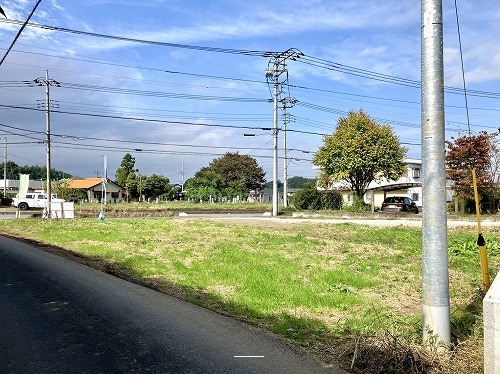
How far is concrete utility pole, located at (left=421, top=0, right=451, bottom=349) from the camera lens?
443 cm

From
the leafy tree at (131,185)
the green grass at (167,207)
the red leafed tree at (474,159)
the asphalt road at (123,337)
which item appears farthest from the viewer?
the leafy tree at (131,185)

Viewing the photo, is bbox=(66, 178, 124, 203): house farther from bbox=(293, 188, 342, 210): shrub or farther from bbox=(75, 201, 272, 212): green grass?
bbox=(293, 188, 342, 210): shrub

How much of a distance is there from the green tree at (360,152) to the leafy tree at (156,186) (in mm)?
46292

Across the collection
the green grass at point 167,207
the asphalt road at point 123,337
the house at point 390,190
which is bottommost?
the asphalt road at point 123,337

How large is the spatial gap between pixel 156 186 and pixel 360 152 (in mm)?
50493

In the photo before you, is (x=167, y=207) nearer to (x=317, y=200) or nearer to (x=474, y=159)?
(x=317, y=200)

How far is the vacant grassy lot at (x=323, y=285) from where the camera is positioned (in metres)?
4.51

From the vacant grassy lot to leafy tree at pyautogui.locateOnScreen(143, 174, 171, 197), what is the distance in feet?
201

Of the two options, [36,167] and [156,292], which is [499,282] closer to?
[156,292]

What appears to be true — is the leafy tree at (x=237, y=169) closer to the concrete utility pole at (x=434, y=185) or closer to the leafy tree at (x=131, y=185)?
the leafy tree at (x=131, y=185)

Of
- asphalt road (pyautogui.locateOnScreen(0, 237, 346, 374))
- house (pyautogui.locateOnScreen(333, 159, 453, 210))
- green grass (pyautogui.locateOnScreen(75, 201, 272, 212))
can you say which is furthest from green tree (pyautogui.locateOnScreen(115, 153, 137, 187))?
asphalt road (pyautogui.locateOnScreen(0, 237, 346, 374))

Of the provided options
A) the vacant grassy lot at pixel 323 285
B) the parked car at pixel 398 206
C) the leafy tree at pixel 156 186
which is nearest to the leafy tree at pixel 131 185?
the leafy tree at pixel 156 186

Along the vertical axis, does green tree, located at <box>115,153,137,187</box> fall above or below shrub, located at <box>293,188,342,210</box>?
above

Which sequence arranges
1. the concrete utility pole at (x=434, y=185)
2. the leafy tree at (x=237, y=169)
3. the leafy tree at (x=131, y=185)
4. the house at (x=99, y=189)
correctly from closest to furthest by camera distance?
the concrete utility pole at (x=434, y=185)
the leafy tree at (x=131, y=185)
the house at (x=99, y=189)
the leafy tree at (x=237, y=169)
